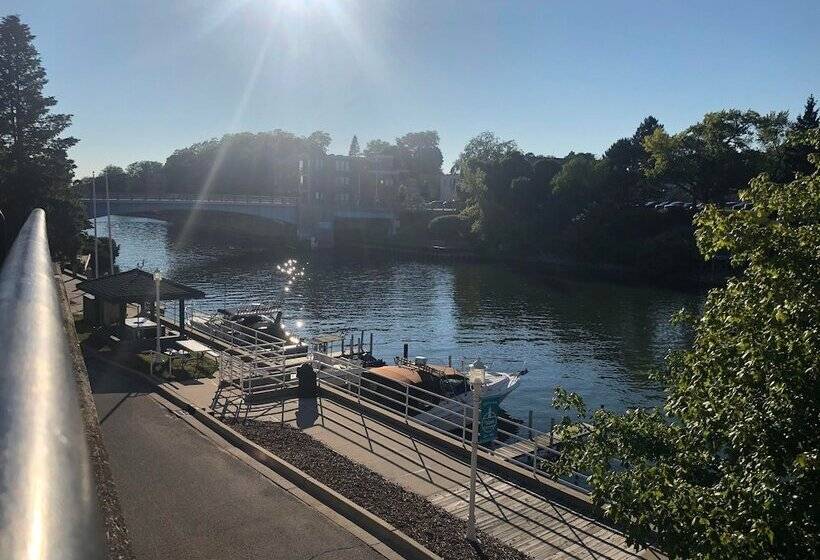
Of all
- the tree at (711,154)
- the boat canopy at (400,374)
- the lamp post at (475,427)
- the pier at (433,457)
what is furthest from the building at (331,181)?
the lamp post at (475,427)

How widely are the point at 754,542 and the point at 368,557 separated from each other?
7.08 m

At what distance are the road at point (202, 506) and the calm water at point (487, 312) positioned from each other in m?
17.4

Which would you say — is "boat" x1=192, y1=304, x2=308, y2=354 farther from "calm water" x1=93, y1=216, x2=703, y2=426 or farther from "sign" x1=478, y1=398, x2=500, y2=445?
"sign" x1=478, y1=398, x2=500, y2=445

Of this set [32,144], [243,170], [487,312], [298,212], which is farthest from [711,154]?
[243,170]

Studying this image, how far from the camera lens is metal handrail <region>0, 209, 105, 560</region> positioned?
0.94m

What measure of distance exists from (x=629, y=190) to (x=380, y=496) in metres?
82.9

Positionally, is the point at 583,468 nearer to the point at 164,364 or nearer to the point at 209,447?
the point at 209,447

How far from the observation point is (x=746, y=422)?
7.36 meters

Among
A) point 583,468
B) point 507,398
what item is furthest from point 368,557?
point 507,398

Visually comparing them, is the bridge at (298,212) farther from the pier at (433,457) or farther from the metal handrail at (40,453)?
the metal handrail at (40,453)

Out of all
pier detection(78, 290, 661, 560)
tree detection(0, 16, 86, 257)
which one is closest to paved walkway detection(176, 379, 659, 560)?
pier detection(78, 290, 661, 560)

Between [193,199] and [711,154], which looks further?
[193,199]

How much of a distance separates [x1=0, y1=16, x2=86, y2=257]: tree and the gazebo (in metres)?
15.6

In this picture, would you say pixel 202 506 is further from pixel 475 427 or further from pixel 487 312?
pixel 487 312
